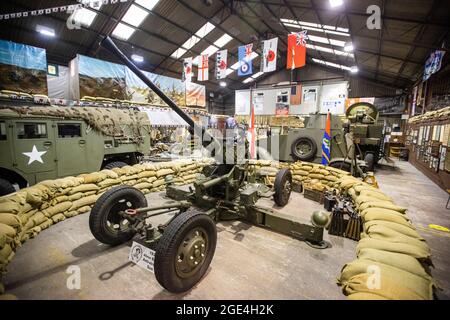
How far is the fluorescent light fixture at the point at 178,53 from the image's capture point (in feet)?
50.3

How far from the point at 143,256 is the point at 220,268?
0.98m

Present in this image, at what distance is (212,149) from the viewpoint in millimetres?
3912

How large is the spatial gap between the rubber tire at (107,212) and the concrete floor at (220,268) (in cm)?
17

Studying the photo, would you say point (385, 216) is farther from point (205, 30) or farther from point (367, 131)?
point (205, 30)

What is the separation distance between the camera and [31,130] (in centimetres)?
469

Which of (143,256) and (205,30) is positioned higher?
(205,30)

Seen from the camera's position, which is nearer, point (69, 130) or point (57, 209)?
point (57, 209)

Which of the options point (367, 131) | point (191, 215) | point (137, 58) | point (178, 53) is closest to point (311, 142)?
point (367, 131)

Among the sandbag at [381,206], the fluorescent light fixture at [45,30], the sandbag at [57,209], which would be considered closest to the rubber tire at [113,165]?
the sandbag at [57,209]

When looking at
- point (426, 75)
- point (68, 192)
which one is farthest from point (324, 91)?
point (68, 192)

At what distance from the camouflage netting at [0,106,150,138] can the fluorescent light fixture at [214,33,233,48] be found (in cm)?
1158
